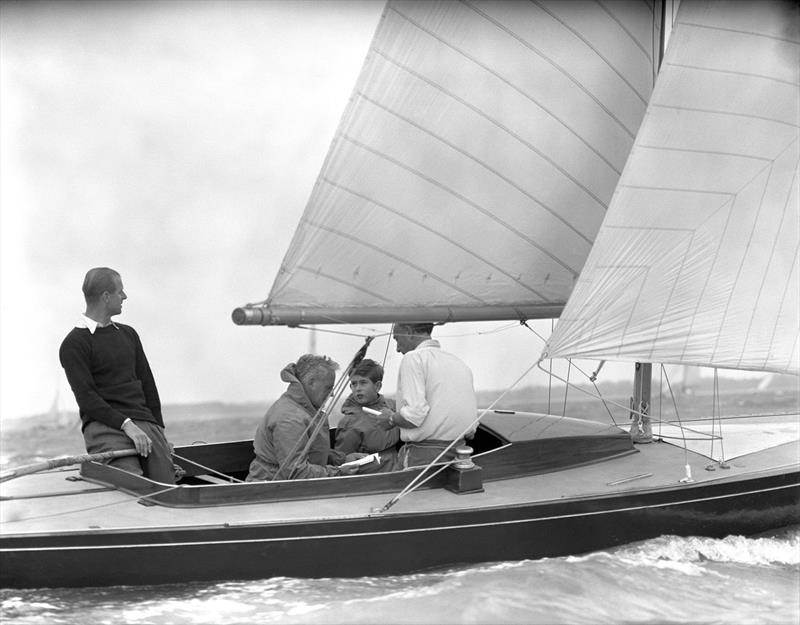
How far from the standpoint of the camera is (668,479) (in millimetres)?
5262

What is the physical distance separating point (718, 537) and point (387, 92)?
3.01 m

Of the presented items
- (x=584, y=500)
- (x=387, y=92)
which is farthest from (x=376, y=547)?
(x=387, y=92)

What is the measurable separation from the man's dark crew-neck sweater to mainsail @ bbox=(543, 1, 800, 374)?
6.76ft

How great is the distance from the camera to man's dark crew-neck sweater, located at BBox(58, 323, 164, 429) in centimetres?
459

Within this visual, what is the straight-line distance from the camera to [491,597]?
4355 mm

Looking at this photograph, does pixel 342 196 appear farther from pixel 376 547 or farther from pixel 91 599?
pixel 91 599

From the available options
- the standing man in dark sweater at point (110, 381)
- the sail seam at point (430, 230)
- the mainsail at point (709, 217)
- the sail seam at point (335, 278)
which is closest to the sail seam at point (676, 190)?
the mainsail at point (709, 217)

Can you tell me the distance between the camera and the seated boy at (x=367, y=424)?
5180mm

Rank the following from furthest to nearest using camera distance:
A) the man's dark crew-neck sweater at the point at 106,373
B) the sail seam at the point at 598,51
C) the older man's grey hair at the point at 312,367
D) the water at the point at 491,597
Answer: the sail seam at the point at 598,51
the older man's grey hair at the point at 312,367
the man's dark crew-neck sweater at the point at 106,373
the water at the point at 491,597

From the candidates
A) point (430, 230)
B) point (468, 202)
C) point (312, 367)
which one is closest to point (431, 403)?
point (312, 367)

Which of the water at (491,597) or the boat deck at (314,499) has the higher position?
the boat deck at (314,499)

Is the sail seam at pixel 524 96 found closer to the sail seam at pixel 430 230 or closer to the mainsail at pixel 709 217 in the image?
the sail seam at pixel 430 230

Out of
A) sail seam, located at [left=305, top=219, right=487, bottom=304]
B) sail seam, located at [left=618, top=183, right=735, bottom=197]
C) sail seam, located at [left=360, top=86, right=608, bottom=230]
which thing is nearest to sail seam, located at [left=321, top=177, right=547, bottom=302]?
sail seam, located at [left=305, top=219, right=487, bottom=304]

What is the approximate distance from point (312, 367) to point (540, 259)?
1.79 m
